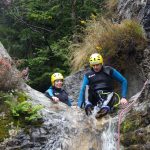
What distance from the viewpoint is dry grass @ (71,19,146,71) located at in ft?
38.5

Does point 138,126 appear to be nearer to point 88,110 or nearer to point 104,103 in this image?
point 104,103

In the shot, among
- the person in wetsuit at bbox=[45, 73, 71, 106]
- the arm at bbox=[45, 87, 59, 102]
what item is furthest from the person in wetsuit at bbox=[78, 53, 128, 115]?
the person in wetsuit at bbox=[45, 73, 71, 106]

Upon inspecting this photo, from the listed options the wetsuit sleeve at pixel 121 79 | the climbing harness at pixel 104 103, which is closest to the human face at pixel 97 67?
the wetsuit sleeve at pixel 121 79

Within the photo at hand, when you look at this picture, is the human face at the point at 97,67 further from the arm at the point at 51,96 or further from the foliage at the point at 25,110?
the foliage at the point at 25,110

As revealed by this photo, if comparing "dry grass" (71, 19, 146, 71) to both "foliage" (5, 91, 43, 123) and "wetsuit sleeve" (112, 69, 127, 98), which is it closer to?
"wetsuit sleeve" (112, 69, 127, 98)

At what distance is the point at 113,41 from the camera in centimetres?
1191

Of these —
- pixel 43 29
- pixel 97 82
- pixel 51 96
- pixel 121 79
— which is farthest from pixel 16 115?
pixel 43 29

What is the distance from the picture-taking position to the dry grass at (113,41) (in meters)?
11.8

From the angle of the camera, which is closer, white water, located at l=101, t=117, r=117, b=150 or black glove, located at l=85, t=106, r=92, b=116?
white water, located at l=101, t=117, r=117, b=150

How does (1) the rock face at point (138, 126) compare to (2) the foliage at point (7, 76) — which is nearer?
(1) the rock face at point (138, 126)

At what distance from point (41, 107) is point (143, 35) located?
4.36 meters

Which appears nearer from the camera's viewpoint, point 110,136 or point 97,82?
point 110,136

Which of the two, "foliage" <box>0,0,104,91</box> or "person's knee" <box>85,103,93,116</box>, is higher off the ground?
"foliage" <box>0,0,104,91</box>

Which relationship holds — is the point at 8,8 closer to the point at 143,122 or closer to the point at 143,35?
the point at 143,35
